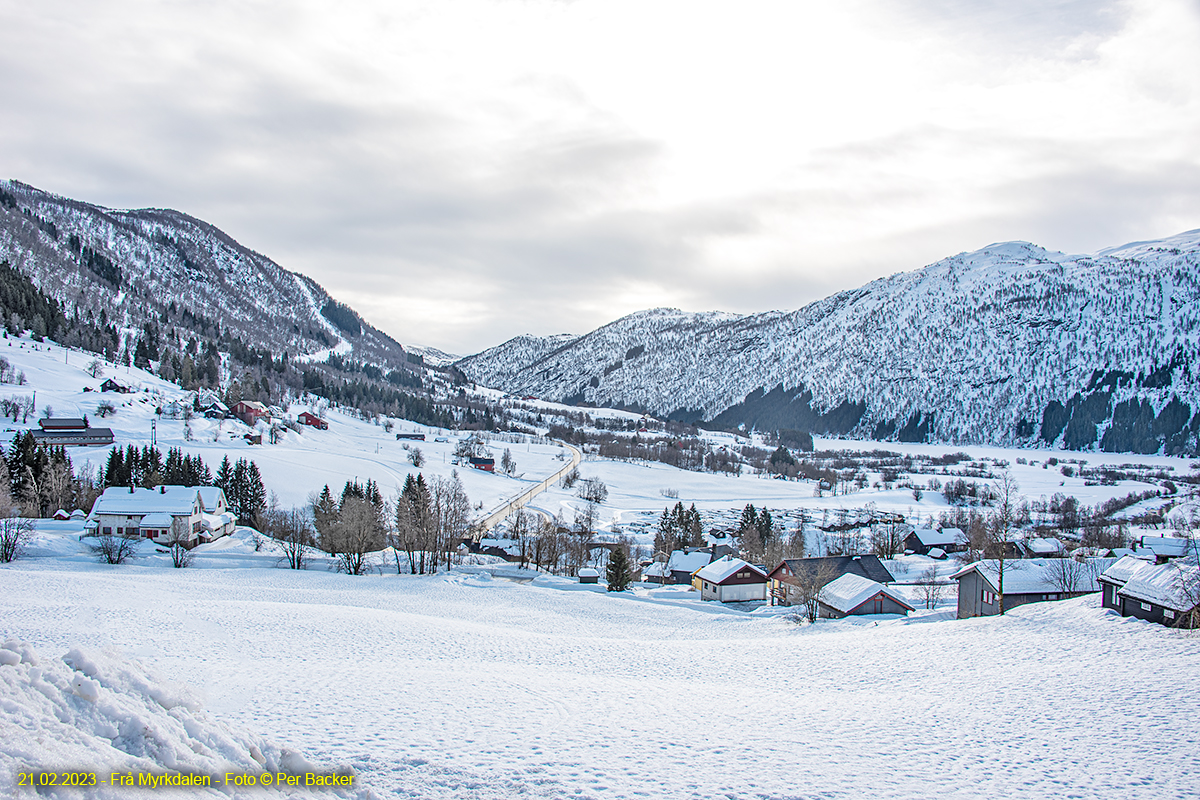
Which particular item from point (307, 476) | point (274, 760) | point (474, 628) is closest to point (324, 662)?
point (474, 628)

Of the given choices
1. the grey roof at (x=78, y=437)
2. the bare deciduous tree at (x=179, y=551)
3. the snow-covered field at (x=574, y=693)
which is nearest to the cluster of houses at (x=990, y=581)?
the snow-covered field at (x=574, y=693)

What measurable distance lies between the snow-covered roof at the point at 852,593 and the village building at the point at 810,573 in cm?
93

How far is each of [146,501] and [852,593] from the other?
178ft

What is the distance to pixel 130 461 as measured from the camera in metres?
68.3

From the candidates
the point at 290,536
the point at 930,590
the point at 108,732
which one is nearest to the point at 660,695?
the point at 108,732

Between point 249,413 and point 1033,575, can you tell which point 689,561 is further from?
point 249,413

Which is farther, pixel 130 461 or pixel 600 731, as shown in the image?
pixel 130 461

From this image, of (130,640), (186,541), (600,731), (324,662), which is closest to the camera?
(600,731)

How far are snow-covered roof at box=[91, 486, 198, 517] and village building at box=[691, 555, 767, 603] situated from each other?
137ft

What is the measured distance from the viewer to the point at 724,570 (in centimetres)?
4756

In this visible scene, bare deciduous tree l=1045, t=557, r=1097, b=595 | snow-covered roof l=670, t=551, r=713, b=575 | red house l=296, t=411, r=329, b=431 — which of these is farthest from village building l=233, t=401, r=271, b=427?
bare deciduous tree l=1045, t=557, r=1097, b=595

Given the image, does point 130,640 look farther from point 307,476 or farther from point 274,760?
point 307,476

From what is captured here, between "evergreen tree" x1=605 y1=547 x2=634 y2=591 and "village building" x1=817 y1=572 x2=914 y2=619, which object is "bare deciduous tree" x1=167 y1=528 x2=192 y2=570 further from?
"village building" x1=817 y1=572 x2=914 y2=619

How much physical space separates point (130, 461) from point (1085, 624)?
82.8 meters
